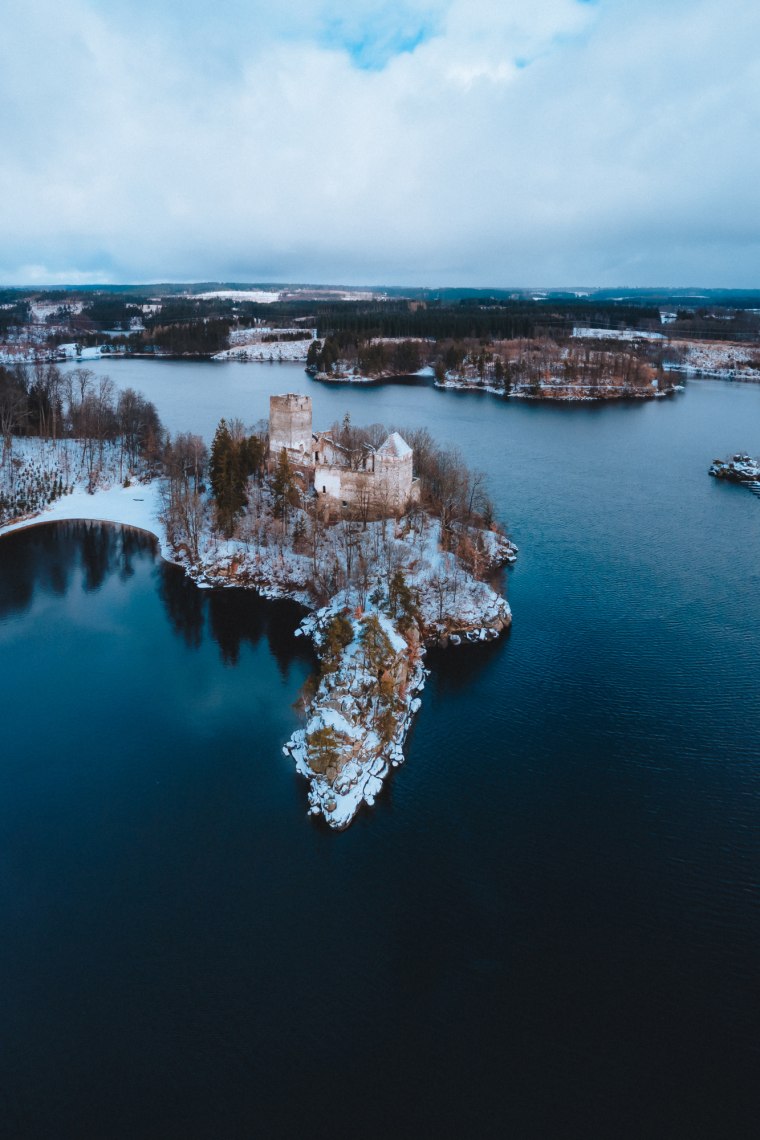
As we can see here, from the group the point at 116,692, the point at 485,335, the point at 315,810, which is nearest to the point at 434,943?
the point at 315,810

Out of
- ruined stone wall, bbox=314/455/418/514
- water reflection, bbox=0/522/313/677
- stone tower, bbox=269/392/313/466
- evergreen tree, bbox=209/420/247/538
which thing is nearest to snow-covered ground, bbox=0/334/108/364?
water reflection, bbox=0/522/313/677

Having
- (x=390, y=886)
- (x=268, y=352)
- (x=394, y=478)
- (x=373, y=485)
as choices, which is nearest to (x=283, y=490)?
(x=373, y=485)

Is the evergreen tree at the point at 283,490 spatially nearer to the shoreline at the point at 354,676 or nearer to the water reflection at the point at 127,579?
the shoreline at the point at 354,676

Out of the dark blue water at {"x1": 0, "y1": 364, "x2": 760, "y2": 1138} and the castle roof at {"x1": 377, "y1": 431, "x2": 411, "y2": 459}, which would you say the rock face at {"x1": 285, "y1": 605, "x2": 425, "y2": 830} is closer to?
the dark blue water at {"x1": 0, "y1": 364, "x2": 760, "y2": 1138}

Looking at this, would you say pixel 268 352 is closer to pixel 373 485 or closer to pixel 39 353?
pixel 39 353

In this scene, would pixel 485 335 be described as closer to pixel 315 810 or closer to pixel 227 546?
pixel 227 546

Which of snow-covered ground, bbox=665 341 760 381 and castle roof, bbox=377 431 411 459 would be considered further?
snow-covered ground, bbox=665 341 760 381
